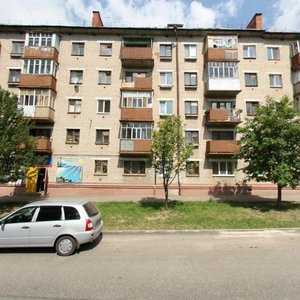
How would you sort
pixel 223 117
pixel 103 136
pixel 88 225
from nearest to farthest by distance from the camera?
pixel 88 225
pixel 223 117
pixel 103 136

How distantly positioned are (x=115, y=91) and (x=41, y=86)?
6.59 meters

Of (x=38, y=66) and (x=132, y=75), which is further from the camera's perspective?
(x=132, y=75)

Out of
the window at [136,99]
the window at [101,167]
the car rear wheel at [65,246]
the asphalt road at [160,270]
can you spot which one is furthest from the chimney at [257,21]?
the car rear wheel at [65,246]

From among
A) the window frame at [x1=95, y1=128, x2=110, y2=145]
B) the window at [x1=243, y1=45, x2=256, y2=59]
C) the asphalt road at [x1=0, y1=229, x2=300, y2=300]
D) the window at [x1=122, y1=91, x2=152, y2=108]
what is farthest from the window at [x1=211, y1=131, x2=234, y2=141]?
the asphalt road at [x1=0, y1=229, x2=300, y2=300]

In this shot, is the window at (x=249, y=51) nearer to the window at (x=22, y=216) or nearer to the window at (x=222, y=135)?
the window at (x=222, y=135)

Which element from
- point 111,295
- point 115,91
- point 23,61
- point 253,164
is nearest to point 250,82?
point 253,164

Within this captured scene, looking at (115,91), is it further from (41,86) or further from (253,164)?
(253,164)

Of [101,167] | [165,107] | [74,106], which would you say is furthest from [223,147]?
[74,106]

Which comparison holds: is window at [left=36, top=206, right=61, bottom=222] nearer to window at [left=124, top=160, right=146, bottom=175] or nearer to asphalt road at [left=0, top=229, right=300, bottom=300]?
asphalt road at [left=0, top=229, right=300, bottom=300]

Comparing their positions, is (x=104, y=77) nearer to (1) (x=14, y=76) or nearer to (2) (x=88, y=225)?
(1) (x=14, y=76)

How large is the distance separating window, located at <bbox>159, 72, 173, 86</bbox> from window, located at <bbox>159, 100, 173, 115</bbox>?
71.5 inches

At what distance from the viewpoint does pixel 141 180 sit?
73.4 feet

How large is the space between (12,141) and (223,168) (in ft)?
56.1

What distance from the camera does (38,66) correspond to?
22562 millimetres
